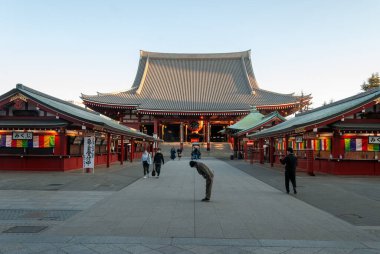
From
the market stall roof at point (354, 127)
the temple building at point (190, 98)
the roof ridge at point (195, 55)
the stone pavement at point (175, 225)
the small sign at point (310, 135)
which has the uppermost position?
the roof ridge at point (195, 55)

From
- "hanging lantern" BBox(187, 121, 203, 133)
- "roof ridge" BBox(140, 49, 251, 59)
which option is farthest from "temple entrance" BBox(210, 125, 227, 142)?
"roof ridge" BBox(140, 49, 251, 59)

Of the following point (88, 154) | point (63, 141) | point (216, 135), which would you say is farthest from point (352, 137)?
point (216, 135)

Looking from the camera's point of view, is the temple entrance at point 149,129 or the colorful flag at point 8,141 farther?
the temple entrance at point 149,129

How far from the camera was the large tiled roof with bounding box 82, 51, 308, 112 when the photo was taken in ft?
173

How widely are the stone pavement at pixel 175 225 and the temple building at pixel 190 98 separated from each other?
3901 cm

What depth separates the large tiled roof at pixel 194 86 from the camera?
173ft

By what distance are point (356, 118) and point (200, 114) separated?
31.8 metres

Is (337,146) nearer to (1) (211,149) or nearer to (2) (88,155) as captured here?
(2) (88,155)

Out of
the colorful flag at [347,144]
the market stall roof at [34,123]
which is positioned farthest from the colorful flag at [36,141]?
the colorful flag at [347,144]

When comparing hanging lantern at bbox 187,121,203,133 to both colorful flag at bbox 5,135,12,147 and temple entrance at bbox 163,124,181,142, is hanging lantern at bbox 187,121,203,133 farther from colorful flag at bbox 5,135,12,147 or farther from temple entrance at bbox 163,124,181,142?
colorful flag at bbox 5,135,12,147

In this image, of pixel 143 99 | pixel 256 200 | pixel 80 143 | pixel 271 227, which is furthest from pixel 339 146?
pixel 143 99

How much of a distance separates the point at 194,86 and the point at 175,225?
5230 centimetres

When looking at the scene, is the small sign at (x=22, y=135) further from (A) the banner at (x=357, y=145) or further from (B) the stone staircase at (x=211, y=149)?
(B) the stone staircase at (x=211, y=149)

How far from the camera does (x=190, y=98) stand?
186 ft
